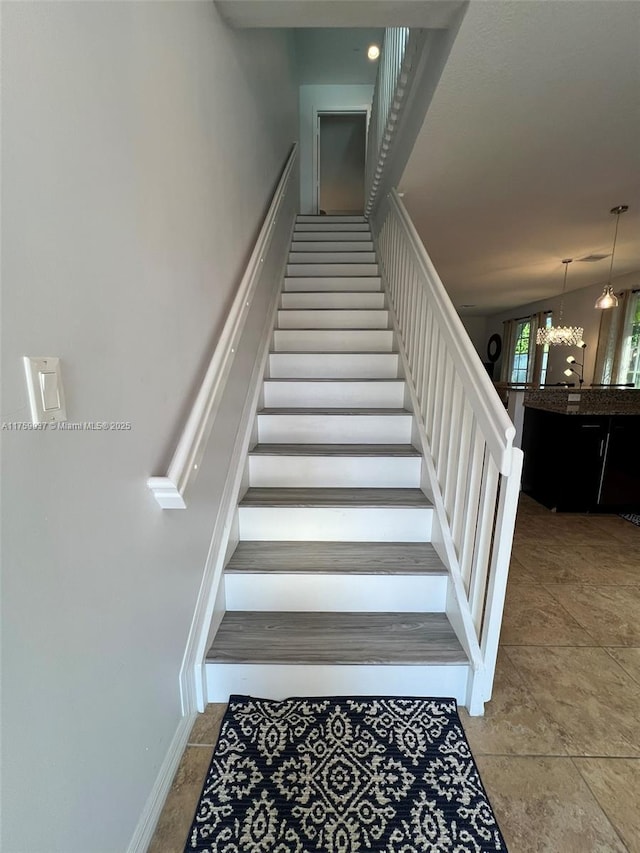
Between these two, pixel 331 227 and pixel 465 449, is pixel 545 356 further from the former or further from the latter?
pixel 465 449

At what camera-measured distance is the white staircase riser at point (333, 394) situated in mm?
2322

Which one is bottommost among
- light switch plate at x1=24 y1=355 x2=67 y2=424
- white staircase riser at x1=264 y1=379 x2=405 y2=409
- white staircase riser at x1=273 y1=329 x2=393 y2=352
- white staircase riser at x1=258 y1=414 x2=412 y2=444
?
white staircase riser at x1=258 y1=414 x2=412 y2=444

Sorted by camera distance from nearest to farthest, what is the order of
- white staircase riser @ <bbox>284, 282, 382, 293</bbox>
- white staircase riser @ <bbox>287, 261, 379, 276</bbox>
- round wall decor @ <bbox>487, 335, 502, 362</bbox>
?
white staircase riser @ <bbox>284, 282, 382, 293</bbox> < white staircase riser @ <bbox>287, 261, 379, 276</bbox> < round wall decor @ <bbox>487, 335, 502, 362</bbox>

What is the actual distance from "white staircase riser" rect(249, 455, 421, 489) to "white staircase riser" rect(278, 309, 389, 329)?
1.25 metres

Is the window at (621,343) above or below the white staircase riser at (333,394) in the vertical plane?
above

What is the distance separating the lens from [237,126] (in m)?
1.87

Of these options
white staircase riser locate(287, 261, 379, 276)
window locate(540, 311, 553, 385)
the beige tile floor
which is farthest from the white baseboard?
window locate(540, 311, 553, 385)

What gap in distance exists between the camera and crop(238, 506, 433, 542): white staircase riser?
68.3 inches

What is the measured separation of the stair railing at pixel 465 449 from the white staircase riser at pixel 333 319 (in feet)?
1.63

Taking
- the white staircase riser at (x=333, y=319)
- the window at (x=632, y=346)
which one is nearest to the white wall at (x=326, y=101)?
the white staircase riser at (x=333, y=319)

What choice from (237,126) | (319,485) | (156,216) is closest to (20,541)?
(156,216)

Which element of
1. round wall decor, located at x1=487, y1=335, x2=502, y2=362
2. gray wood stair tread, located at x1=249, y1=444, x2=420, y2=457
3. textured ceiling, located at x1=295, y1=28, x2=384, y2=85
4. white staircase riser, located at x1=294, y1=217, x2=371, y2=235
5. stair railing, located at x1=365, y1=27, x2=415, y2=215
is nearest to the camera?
gray wood stair tread, located at x1=249, y1=444, x2=420, y2=457

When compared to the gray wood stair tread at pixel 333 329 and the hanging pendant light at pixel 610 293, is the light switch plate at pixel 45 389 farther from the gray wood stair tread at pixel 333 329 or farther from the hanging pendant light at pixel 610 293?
the hanging pendant light at pixel 610 293

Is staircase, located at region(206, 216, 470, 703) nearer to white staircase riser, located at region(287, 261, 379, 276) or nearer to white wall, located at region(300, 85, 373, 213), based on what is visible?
white staircase riser, located at region(287, 261, 379, 276)
